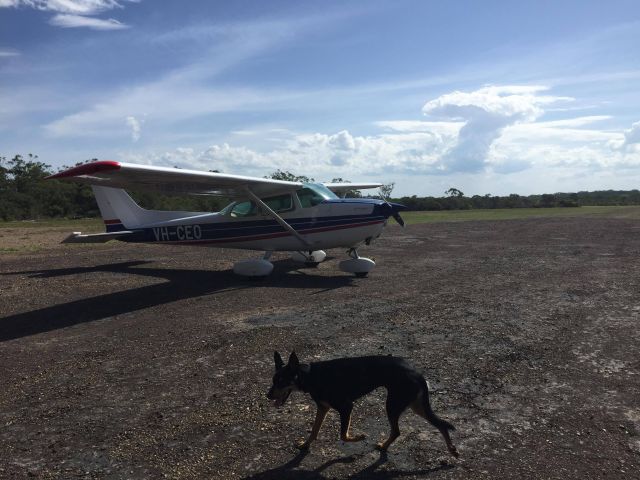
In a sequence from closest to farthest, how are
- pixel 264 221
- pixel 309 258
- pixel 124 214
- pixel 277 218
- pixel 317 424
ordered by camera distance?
pixel 317 424, pixel 277 218, pixel 264 221, pixel 309 258, pixel 124 214

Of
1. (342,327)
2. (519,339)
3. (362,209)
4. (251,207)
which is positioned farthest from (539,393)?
(251,207)

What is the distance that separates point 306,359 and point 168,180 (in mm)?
6684

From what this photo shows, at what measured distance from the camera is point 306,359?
19.4 feet

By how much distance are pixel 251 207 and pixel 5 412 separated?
924cm

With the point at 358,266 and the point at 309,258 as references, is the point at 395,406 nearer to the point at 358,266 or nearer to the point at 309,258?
the point at 358,266

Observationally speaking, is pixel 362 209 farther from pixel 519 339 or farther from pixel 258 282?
pixel 519 339

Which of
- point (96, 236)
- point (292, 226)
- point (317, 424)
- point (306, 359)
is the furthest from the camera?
point (96, 236)

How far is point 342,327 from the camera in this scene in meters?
7.35

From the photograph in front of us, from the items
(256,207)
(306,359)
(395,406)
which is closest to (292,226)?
(256,207)

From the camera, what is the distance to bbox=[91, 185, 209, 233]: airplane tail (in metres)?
15.1

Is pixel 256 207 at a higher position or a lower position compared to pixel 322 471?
higher

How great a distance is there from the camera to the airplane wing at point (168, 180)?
28.0 feet

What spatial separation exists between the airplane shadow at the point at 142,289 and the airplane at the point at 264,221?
→ 647 millimetres

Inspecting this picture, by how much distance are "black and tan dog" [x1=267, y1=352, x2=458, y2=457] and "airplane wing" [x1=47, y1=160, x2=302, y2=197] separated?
6297 mm
